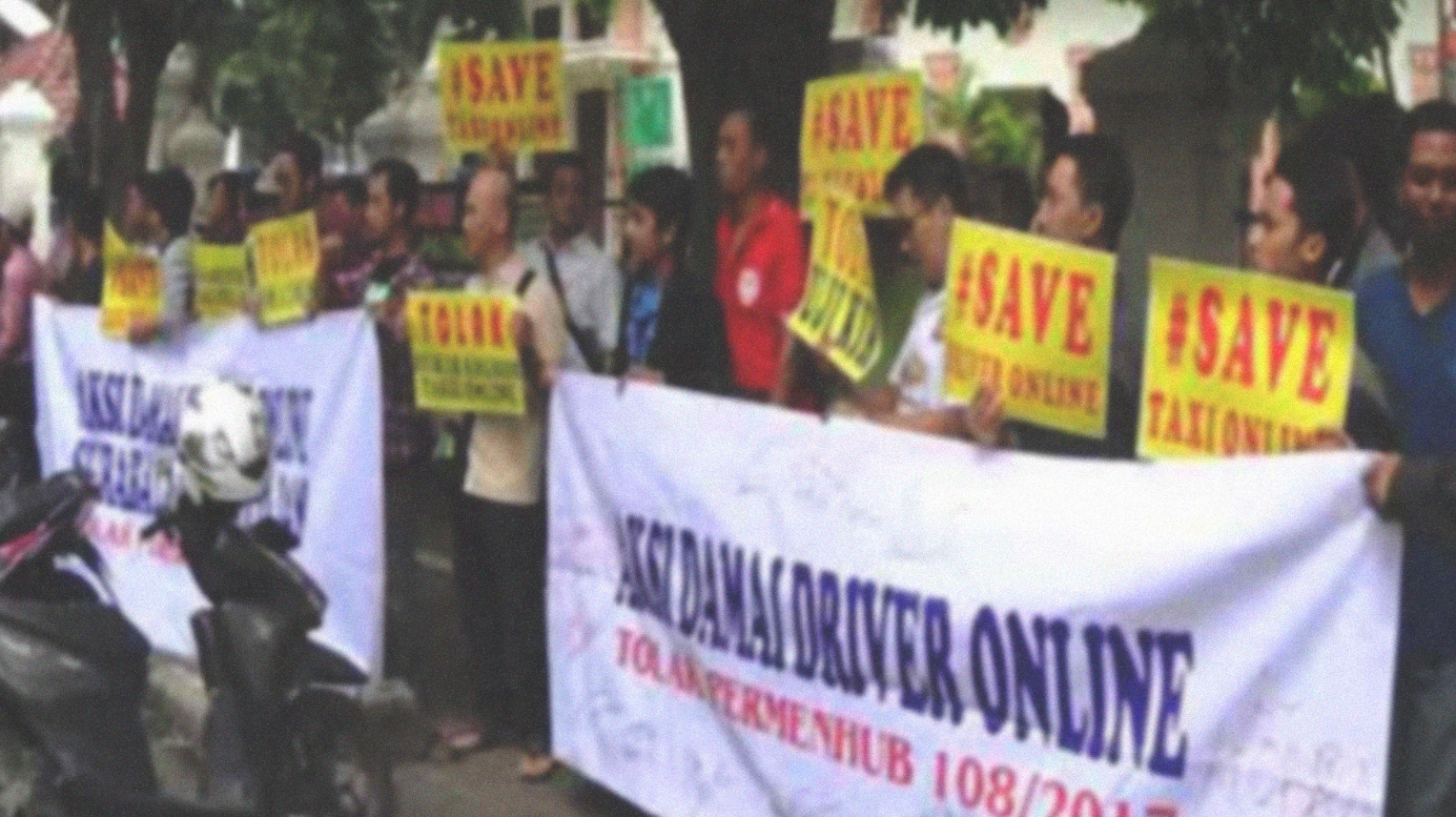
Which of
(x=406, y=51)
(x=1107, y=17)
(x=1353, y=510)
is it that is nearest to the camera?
(x=1353, y=510)

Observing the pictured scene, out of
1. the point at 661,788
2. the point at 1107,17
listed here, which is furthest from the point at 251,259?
the point at 1107,17

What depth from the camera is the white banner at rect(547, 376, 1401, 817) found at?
4.20 m

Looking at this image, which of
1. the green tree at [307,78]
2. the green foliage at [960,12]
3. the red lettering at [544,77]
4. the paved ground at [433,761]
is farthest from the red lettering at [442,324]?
the green tree at [307,78]

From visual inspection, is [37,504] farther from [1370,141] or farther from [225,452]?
[1370,141]

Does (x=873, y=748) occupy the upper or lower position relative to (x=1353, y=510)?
lower

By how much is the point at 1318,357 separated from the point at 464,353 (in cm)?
314

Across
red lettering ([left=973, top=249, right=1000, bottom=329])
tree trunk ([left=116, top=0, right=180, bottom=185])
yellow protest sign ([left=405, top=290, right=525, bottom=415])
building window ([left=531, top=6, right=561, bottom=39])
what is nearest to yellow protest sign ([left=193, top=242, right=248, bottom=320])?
yellow protest sign ([left=405, top=290, right=525, bottom=415])

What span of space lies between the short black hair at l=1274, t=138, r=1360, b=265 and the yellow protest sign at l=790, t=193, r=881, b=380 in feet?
3.81

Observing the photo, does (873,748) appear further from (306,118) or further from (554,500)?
(306,118)

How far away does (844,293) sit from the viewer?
5.39 metres

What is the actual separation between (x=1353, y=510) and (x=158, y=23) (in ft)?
43.6

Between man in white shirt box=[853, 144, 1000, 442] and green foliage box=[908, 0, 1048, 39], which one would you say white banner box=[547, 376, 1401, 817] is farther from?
green foliage box=[908, 0, 1048, 39]

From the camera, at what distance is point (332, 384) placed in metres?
7.41

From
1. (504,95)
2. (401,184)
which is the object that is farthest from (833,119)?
(401,184)
